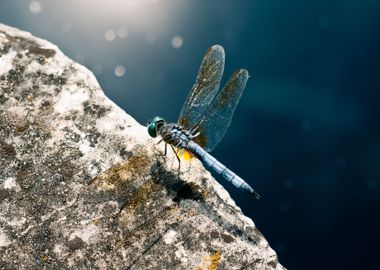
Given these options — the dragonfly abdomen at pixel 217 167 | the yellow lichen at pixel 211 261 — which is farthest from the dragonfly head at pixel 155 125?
the yellow lichen at pixel 211 261

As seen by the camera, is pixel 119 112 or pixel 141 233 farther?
pixel 119 112

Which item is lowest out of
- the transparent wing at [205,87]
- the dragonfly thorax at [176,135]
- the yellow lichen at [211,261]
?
the yellow lichen at [211,261]

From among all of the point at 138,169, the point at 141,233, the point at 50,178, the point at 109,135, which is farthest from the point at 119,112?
the point at 141,233

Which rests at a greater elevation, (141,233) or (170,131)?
(170,131)

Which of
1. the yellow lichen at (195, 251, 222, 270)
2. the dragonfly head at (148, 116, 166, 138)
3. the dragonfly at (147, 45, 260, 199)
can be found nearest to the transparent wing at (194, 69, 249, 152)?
the dragonfly at (147, 45, 260, 199)

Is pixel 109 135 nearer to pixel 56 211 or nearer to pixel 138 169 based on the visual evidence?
pixel 138 169

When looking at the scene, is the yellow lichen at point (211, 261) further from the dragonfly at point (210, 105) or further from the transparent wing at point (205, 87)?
the transparent wing at point (205, 87)

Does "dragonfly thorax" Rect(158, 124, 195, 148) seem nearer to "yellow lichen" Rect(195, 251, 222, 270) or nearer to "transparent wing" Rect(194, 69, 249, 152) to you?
"transparent wing" Rect(194, 69, 249, 152)

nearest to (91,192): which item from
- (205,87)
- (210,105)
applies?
(210,105)
